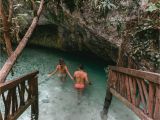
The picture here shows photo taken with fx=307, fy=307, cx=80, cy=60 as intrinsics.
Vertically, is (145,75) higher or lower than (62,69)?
higher

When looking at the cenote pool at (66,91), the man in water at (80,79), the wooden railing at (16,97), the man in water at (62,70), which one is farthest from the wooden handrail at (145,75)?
the man in water at (62,70)

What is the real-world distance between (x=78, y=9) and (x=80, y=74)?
2062mm

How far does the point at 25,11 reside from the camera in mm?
12047

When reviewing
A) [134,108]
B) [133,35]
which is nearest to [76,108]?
[133,35]

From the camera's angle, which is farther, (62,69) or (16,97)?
(62,69)

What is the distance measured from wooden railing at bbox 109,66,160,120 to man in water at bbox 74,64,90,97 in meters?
1.57

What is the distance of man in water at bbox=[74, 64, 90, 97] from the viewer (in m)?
9.81

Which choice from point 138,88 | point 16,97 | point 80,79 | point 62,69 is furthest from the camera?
point 62,69

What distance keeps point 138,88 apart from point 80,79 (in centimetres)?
339

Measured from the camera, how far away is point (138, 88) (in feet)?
22.2

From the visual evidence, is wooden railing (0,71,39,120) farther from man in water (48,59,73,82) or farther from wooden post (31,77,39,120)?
man in water (48,59,73,82)

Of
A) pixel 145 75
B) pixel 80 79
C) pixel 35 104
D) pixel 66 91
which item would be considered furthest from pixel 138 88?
pixel 66 91

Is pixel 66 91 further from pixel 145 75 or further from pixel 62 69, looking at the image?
pixel 145 75

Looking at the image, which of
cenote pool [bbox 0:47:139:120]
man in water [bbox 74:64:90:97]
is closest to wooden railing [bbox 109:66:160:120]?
cenote pool [bbox 0:47:139:120]
